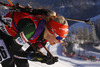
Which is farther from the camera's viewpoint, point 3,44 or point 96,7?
point 96,7

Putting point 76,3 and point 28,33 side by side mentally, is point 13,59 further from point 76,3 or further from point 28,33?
point 76,3

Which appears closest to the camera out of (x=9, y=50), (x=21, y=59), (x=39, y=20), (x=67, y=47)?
(x=39, y=20)

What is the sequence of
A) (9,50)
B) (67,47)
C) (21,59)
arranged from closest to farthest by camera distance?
(9,50), (21,59), (67,47)

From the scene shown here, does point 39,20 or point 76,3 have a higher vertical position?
point 76,3

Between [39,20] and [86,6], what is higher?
[86,6]

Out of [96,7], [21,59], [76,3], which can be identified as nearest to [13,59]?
[21,59]

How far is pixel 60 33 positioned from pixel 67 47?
18.2m

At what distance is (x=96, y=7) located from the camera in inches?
2458

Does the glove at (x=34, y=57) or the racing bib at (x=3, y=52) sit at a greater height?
the racing bib at (x=3, y=52)

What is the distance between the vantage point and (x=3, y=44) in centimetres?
203

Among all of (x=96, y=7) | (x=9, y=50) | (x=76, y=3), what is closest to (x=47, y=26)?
(x=9, y=50)

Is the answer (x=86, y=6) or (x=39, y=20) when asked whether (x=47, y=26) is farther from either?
(x=86, y=6)

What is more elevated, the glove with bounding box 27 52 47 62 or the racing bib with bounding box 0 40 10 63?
the racing bib with bounding box 0 40 10 63

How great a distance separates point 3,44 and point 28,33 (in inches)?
24.7
